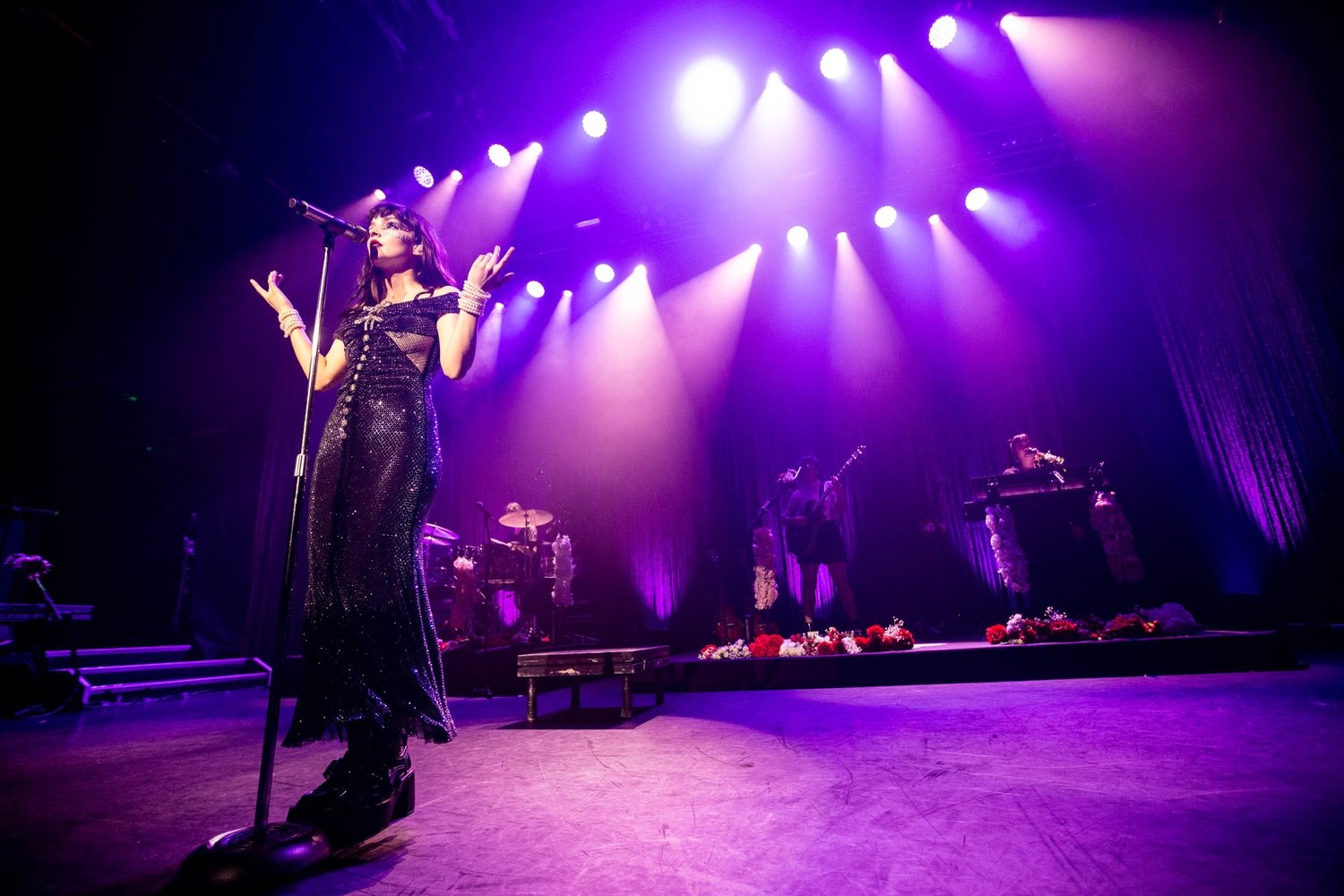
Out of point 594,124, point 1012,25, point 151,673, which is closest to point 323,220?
point 594,124

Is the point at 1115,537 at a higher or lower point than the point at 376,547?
higher

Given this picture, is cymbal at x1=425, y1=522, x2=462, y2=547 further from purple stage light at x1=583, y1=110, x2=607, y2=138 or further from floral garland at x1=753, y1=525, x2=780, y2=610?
purple stage light at x1=583, y1=110, x2=607, y2=138

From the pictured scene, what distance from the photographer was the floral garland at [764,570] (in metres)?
8.46

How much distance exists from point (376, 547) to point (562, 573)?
7314mm

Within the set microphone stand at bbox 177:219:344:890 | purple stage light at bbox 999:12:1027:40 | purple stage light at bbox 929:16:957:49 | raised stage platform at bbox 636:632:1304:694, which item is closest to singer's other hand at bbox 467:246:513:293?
microphone stand at bbox 177:219:344:890

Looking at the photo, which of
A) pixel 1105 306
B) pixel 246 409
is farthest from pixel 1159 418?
pixel 246 409

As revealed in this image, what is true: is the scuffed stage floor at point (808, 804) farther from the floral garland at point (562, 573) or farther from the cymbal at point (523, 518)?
the cymbal at point (523, 518)

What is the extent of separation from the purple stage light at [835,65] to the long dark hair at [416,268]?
7062 mm

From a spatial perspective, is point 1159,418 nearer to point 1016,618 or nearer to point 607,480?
point 1016,618

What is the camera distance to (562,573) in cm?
889

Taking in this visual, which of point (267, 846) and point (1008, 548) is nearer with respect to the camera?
point (267, 846)

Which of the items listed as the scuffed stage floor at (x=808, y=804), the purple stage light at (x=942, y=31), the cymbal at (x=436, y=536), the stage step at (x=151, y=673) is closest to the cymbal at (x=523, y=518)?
the cymbal at (x=436, y=536)

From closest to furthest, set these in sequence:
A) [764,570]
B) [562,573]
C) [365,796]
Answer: [365,796], [764,570], [562,573]

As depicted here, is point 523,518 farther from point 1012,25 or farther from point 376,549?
point 1012,25
